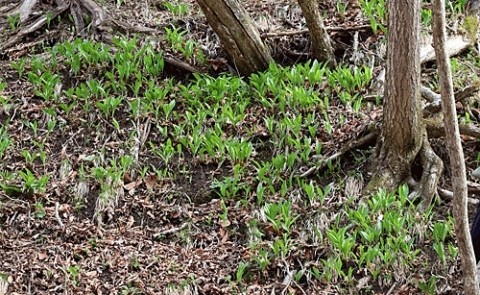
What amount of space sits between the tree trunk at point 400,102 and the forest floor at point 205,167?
0.20 metres

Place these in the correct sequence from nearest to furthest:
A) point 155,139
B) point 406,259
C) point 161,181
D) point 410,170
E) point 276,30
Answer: point 406,259
point 410,170
point 161,181
point 155,139
point 276,30

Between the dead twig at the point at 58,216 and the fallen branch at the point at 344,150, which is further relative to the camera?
the fallen branch at the point at 344,150

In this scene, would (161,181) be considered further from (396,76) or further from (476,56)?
(476,56)

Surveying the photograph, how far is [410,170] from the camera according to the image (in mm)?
5828

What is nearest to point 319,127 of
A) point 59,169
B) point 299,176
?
point 299,176

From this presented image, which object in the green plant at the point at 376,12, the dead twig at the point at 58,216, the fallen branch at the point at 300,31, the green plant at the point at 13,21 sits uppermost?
the green plant at the point at 376,12

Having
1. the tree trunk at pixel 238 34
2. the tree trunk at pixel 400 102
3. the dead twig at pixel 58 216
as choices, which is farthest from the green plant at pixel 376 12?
the dead twig at pixel 58 216

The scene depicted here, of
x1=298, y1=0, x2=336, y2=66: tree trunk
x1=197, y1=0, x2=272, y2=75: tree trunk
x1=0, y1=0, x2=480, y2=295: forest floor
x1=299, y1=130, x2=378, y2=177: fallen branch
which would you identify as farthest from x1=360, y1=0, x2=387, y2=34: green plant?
x1=299, y1=130, x2=378, y2=177: fallen branch

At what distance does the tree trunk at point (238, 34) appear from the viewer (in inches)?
268

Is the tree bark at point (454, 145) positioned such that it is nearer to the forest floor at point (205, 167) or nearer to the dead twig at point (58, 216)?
the forest floor at point (205, 167)

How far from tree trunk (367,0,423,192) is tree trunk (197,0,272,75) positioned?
1.63 m

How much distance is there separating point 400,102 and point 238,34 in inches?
73.9

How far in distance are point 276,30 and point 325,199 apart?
2.20 m

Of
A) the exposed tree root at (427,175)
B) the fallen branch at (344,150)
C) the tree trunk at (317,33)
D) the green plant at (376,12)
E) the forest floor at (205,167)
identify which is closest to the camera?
the forest floor at (205,167)
